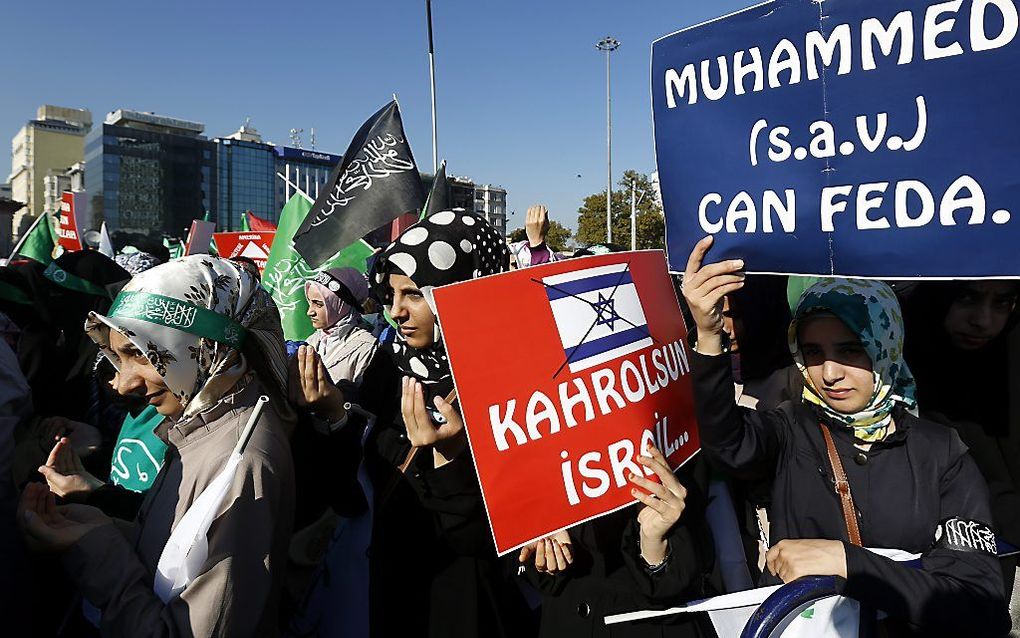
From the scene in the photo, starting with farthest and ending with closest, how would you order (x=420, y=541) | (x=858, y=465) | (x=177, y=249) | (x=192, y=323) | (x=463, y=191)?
(x=463, y=191) < (x=177, y=249) < (x=420, y=541) < (x=858, y=465) < (x=192, y=323)

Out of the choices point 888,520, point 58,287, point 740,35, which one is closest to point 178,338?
point 740,35

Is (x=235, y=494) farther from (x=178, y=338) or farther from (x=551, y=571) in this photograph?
(x=551, y=571)

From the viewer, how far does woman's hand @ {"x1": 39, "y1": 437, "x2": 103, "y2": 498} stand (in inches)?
72.4

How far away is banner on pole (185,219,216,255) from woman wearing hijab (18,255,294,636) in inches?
306

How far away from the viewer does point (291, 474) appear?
5.82 ft

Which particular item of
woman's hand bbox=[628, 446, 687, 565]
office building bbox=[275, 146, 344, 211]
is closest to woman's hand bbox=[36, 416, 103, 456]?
woman's hand bbox=[628, 446, 687, 565]

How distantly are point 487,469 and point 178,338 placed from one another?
89 centimetres

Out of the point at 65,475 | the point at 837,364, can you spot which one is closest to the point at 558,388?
the point at 837,364

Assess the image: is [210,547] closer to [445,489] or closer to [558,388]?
[445,489]

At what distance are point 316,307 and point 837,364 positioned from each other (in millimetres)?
3780

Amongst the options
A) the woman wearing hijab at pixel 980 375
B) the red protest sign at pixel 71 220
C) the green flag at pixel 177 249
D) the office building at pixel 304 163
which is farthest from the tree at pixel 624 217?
the office building at pixel 304 163

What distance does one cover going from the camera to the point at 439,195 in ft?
19.8

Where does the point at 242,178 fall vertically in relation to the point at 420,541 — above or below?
above

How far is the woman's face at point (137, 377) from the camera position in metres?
1.78
